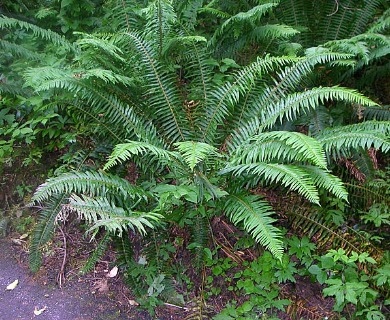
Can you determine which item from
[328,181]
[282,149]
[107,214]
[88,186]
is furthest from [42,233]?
[328,181]

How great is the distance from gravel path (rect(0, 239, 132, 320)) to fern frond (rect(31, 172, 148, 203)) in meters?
0.92

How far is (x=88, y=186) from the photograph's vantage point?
10.4 ft

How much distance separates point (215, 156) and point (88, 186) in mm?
1146

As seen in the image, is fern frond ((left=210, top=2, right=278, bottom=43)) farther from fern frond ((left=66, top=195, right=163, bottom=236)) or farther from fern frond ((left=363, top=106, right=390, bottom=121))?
fern frond ((left=66, top=195, right=163, bottom=236))

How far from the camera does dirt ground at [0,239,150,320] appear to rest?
342 cm

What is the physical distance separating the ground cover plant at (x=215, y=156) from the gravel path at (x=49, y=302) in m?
0.25

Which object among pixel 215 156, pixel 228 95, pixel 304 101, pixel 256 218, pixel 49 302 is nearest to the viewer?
pixel 256 218

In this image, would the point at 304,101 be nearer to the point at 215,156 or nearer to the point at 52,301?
the point at 215,156

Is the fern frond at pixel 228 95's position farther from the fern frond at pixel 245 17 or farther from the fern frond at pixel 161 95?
the fern frond at pixel 245 17

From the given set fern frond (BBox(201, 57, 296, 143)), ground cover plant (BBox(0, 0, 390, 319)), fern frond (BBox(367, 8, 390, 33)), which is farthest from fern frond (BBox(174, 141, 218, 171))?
fern frond (BBox(367, 8, 390, 33))

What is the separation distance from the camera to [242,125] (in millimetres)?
3861

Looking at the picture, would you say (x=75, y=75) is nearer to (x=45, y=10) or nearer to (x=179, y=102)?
(x=179, y=102)

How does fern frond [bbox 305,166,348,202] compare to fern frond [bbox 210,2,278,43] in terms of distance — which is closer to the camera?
fern frond [bbox 305,166,348,202]

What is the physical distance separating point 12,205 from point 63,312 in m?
1.38
